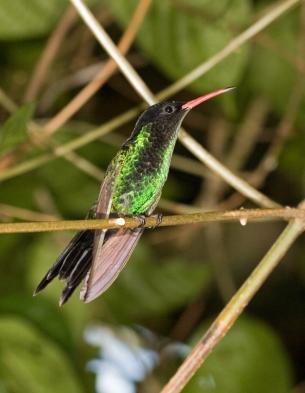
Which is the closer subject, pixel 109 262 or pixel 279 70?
pixel 109 262

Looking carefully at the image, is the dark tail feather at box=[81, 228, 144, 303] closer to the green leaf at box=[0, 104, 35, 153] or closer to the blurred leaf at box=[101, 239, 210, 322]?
the green leaf at box=[0, 104, 35, 153]

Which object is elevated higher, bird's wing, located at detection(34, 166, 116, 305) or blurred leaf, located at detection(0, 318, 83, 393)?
blurred leaf, located at detection(0, 318, 83, 393)

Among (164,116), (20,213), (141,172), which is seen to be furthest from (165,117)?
(20,213)

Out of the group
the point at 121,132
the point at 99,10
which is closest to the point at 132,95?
the point at 121,132

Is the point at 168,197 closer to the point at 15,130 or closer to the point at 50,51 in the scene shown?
the point at 50,51

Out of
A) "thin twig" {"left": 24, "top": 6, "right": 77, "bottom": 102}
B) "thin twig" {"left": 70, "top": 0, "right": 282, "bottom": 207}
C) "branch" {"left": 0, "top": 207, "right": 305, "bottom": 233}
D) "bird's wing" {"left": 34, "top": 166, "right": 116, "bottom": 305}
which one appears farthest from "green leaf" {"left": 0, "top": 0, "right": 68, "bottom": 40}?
"branch" {"left": 0, "top": 207, "right": 305, "bottom": 233}

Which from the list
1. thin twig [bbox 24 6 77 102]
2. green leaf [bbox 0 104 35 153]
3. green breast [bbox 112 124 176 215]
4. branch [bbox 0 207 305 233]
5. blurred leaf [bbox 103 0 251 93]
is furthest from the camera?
thin twig [bbox 24 6 77 102]
